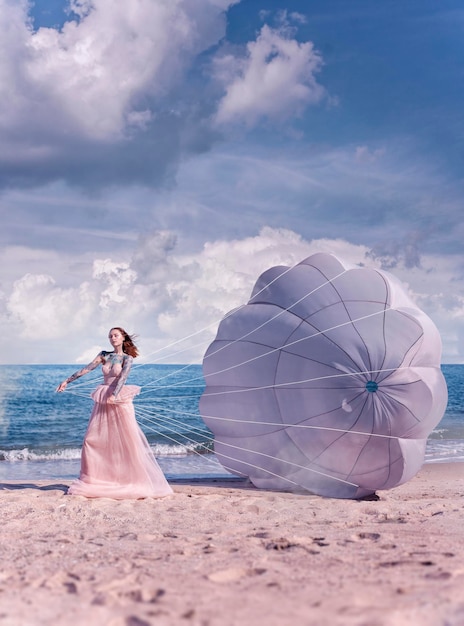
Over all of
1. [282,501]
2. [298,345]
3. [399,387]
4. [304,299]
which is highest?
[304,299]

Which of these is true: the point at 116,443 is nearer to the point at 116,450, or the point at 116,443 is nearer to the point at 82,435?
the point at 116,450

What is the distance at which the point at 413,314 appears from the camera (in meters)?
7.67

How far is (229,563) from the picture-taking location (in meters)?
3.76

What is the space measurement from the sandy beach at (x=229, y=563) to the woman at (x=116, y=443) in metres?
0.48

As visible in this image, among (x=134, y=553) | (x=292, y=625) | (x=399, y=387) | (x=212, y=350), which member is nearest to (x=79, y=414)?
(x=212, y=350)

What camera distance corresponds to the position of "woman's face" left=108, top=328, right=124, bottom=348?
23.7 feet

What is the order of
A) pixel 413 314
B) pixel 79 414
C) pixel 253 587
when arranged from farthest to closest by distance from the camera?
pixel 79 414 → pixel 413 314 → pixel 253 587

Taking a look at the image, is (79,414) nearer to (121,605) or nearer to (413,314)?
(413,314)

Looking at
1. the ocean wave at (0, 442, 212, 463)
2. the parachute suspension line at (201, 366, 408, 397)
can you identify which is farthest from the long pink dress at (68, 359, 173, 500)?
the ocean wave at (0, 442, 212, 463)

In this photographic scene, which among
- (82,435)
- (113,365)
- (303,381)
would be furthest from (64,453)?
(303,381)

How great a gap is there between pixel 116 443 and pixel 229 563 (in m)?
3.66

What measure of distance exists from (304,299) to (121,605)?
5409 mm

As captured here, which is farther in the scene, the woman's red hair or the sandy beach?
the woman's red hair

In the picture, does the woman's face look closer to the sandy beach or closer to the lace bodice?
the lace bodice
